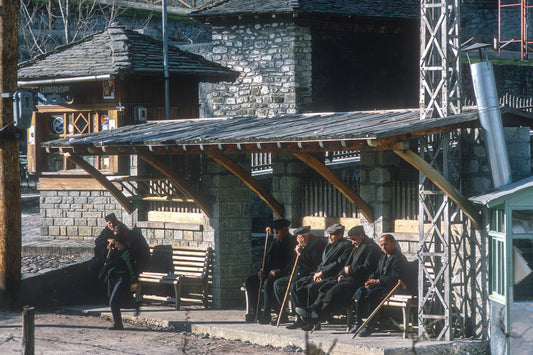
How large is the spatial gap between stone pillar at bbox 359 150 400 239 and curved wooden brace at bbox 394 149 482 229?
151cm

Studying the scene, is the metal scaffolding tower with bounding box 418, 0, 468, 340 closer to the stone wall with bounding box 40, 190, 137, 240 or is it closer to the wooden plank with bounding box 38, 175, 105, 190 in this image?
the stone wall with bounding box 40, 190, 137, 240

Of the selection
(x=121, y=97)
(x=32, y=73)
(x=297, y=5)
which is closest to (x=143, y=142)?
(x=121, y=97)

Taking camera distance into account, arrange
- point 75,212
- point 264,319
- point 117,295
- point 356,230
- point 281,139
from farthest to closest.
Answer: point 75,212, point 117,295, point 264,319, point 356,230, point 281,139

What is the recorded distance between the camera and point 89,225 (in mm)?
16812

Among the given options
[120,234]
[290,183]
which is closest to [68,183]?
[120,234]

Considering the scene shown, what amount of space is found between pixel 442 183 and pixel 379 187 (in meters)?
1.67

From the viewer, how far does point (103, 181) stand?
15258 millimetres

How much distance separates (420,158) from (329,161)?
24.8 ft

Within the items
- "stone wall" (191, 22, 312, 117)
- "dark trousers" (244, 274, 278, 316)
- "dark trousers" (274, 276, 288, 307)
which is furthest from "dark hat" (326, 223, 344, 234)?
"stone wall" (191, 22, 312, 117)

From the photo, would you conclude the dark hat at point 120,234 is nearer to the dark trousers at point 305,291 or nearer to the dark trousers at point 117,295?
the dark trousers at point 117,295

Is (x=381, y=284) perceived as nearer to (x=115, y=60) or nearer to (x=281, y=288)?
(x=281, y=288)

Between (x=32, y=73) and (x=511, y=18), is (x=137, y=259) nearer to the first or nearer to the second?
(x=32, y=73)

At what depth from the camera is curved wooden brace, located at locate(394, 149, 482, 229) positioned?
1079 cm

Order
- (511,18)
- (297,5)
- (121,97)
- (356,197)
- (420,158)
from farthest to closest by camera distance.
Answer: (511,18) < (297,5) < (121,97) < (356,197) < (420,158)
